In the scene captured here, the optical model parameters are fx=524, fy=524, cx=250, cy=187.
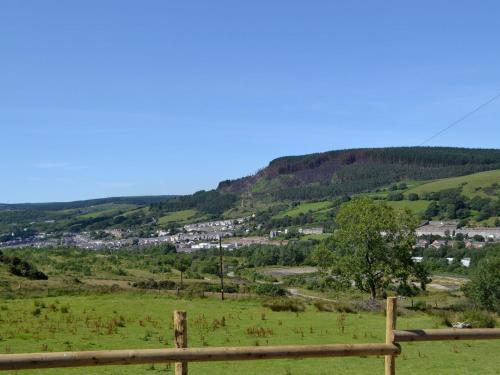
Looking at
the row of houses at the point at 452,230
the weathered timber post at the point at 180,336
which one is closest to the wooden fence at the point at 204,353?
the weathered timber post at the point at 180,336

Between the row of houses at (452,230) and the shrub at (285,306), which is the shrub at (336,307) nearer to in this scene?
the shrub at (285,306)

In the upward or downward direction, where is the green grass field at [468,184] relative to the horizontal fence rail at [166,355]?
upward

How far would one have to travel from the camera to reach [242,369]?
13445 millimetres

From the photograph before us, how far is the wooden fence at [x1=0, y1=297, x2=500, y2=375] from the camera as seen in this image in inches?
256

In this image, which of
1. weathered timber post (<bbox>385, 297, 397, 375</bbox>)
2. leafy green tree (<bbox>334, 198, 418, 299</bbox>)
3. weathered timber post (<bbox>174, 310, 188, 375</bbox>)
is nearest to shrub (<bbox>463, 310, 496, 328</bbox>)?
weathered timber post (<bbox>385, 297, 397, 375</bbox>)

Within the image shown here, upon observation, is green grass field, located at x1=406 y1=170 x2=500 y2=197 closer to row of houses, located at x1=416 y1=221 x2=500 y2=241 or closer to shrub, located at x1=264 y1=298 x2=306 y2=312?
row of houses, located at x1=416 y1=221 x2=500 y2=241

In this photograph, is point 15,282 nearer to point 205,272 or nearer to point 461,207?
point 205,272

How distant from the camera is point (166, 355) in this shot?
273 inches

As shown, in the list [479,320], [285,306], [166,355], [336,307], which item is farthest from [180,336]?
[336,307]

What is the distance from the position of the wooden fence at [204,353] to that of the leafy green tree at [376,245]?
33.6 metres

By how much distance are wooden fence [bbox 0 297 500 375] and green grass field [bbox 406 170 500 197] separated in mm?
164235

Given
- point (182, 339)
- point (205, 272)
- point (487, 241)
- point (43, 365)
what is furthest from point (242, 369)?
point (487, 241)

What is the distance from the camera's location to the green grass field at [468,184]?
6437 inches

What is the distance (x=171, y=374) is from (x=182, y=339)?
5322mm
